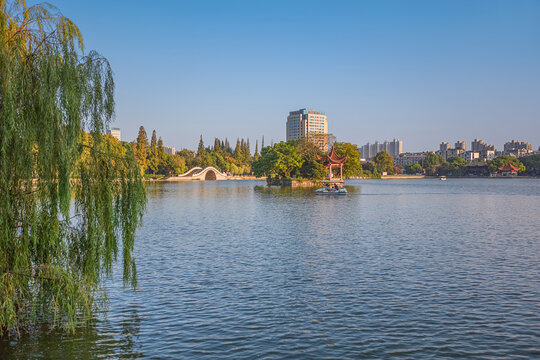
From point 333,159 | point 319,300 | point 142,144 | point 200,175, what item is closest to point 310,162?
point 333,159

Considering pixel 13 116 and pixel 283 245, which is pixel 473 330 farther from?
pixel 283 245

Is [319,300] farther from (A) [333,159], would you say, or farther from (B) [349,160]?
(B) [349,160]

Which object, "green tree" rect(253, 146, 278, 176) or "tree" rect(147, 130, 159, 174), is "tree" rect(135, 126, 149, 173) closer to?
"tree" rect(147, 130, 159, 174)

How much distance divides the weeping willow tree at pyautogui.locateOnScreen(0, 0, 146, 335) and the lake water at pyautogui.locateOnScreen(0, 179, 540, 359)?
2.04m

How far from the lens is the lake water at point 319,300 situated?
11016mm

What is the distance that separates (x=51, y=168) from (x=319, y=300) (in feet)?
31.3

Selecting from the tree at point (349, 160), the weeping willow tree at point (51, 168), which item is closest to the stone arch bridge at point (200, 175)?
the tree at point (349, 160)

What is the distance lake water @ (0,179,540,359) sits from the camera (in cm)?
1102

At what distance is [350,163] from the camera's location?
111 m

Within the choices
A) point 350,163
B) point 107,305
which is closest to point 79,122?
point 107,305

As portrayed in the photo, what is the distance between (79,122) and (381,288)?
39.0 ft

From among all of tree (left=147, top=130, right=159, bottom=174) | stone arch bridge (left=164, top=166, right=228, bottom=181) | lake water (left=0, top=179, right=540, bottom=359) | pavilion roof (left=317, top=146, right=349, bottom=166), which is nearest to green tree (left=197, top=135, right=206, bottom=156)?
stone arch bridge (left=164, top=166, right=228, bottom=181)

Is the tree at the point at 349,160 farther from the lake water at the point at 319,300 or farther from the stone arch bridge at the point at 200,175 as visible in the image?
the lake water at the point at 319,300

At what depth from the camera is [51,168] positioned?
9.73m
